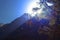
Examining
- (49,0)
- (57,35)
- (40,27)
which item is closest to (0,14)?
(40,27)

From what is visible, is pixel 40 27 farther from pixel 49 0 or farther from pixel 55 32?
pixel 49 0

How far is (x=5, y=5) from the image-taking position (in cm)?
171

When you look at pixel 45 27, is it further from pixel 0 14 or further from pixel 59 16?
pixel 0 14

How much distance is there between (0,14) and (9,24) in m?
0.17

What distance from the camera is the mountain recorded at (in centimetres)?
167

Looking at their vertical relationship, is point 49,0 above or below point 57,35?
above

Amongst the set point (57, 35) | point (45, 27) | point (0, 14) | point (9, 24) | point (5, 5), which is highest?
point (5, 5)

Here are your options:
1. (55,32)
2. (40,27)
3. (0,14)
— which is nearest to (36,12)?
(40,27)

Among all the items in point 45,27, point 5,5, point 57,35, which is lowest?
point 57,35

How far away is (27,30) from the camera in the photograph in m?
1.68

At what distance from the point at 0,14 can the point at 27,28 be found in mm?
380

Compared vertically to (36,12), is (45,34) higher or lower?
lower

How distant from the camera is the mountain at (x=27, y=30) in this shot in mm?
1673

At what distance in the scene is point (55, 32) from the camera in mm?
1690
